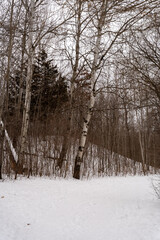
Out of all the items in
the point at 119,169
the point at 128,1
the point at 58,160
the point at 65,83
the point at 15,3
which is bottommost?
the point at 119,169

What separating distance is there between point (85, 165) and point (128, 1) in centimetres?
→ 682

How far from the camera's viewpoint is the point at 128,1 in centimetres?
227

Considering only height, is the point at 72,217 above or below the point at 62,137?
below

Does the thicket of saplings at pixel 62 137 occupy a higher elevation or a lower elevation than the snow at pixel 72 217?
higher

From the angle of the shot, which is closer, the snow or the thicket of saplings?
the snow

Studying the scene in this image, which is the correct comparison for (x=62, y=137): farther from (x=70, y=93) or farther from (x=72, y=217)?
(x=72, y=217)

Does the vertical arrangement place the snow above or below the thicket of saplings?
below

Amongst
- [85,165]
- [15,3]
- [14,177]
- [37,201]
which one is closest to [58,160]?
[85,165]

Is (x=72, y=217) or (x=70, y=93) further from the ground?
(x=70, y=93)

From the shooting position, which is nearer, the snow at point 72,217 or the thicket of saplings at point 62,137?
the snow at point 72,217

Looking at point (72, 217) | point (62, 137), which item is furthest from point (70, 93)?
point (72, 217)

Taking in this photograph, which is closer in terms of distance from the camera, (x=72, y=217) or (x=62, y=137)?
(x=72, y=217)

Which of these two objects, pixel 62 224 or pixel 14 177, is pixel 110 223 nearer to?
pixel 62 224

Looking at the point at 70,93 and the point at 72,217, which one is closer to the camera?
the point at 72,217
